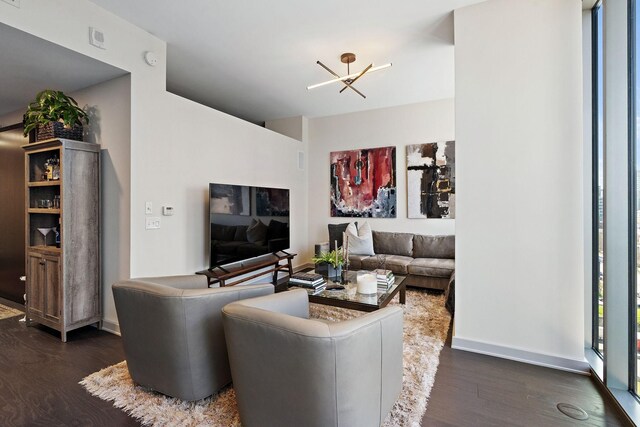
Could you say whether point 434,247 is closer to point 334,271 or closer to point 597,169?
→ point 334,271

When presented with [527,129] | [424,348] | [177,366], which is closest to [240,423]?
[177,366]

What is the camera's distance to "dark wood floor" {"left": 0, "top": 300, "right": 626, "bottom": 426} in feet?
5.86

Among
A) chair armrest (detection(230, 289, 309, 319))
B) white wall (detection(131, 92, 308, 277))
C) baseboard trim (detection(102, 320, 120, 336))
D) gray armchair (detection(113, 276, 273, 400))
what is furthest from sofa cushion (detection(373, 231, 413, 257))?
baseboard trim (detection(102, 320, 120, 336))

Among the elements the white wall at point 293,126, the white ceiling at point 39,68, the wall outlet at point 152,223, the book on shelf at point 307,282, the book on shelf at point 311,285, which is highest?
the white wall at point 293,126

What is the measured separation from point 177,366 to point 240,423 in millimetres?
482

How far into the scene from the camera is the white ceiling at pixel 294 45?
8.89 feet

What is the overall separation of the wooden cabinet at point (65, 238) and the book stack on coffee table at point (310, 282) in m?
1.98

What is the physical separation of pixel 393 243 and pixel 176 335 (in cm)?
391

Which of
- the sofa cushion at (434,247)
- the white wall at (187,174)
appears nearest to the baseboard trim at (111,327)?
the white wall at (187,174)

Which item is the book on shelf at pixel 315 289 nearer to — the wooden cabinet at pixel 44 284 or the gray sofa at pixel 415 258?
the gray sofa at pixel 415 258

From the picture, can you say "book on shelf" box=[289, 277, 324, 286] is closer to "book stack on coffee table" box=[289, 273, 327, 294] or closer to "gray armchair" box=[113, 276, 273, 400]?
"book stack on coffee table" box=[289, 273, 327, 294]

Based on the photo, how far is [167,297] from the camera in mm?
1707

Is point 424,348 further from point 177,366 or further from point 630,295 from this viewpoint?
point 177,366

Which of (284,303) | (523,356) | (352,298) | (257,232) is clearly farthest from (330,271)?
(523,356)
